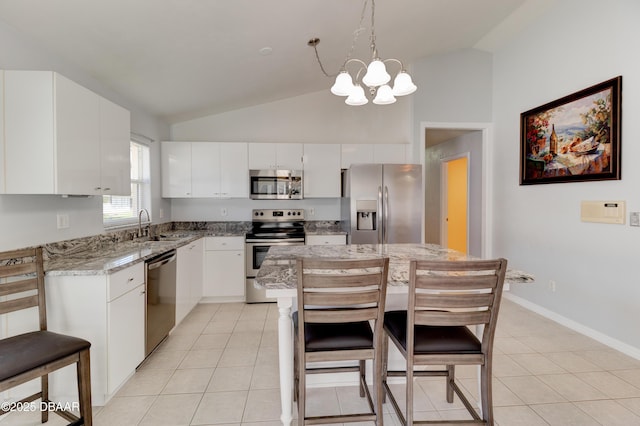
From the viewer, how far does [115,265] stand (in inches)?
81.6

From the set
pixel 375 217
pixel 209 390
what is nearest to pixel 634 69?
pixel 375 217

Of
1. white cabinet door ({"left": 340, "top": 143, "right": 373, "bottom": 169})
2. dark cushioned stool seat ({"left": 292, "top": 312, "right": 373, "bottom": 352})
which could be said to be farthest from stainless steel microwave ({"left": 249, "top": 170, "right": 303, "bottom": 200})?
dark cushioned stool seat ({"left": 292, "top": 312, "right": 373, "bottom": 352})

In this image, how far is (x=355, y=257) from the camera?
2152 mm

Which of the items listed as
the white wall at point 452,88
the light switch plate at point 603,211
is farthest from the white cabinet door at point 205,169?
the light switch plate at point 603,211

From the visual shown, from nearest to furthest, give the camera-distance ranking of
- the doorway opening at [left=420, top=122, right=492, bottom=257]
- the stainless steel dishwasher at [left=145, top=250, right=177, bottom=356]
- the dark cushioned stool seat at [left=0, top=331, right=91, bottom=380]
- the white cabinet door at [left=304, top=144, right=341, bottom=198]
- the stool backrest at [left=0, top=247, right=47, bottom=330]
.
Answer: the dark cushioned stool seat at [left=0, top=331, right=91, bottom=380] → the stool backrest at [left=0, top=247, right=47, bottom=330] → the stainless steel dishwasher at [left=145, top=250, right=177, bottom=356] → the white cabinet door at [left=304, top=144, right=341, bottom=198] → the doorway opening at [left=420, top=122, right=492, bottom=257]

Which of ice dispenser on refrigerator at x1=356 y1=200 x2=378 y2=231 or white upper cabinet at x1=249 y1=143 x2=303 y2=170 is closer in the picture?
ice dispenser on refrigerator at x1=356 y1=200 x2=378 y2=231

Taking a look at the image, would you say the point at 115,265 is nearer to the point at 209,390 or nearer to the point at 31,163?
the point at 31,163

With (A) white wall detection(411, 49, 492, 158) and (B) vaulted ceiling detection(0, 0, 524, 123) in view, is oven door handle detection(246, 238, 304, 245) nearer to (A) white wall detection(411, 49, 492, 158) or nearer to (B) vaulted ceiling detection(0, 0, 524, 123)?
(B) vaulted ceiling detection(0, 0, 524, 123)

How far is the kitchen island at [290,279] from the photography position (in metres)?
1.60

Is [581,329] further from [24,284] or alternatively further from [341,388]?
[24,284]

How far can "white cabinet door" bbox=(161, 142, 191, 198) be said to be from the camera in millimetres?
4172

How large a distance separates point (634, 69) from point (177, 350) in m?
4.55

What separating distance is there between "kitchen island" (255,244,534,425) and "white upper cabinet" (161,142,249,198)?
2.06 metres

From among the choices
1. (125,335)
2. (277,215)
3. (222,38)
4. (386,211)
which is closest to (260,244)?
(277,215)
